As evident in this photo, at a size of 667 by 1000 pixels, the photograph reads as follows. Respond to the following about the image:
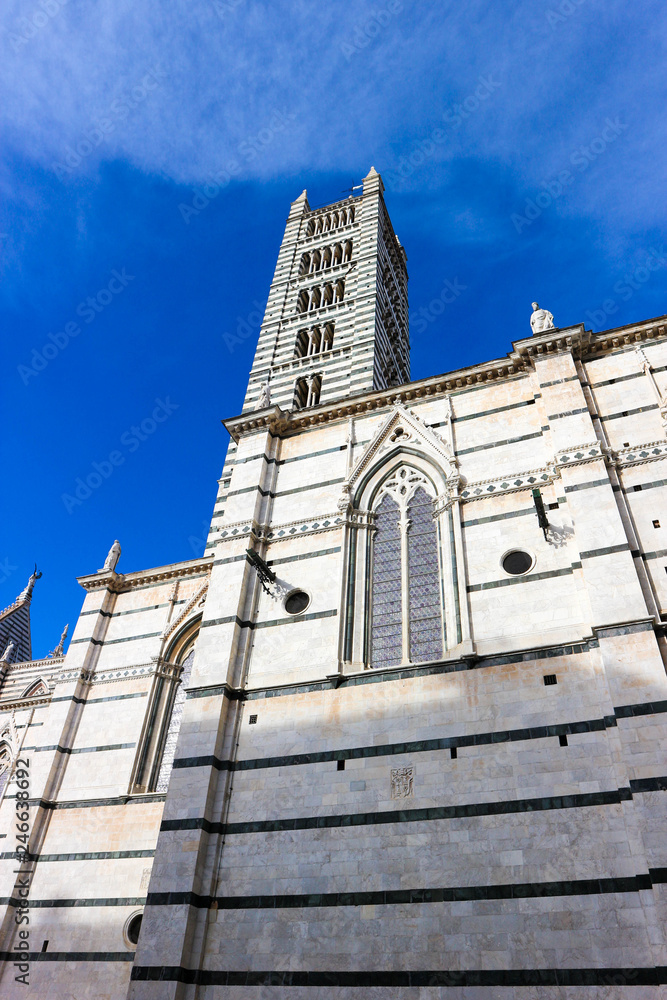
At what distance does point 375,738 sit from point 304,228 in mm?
26796

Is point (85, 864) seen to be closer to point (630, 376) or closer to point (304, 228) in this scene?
point (630, 376)

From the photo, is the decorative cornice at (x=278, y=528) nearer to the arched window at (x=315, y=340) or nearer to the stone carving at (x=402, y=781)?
the stone carving at (x=402, y=781)

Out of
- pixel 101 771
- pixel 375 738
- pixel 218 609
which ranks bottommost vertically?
pixel 375 738

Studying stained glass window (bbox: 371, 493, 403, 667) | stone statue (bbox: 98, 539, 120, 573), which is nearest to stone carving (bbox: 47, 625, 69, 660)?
stone statue (bbox: 98, 539, 120, 573)

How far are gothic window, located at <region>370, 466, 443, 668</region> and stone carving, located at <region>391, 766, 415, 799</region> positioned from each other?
2068 mm

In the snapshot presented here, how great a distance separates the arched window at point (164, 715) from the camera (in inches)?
652

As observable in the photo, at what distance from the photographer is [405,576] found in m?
14.2

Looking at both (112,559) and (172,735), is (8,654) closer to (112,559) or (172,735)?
(112,559)

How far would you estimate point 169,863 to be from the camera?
11.6 meters

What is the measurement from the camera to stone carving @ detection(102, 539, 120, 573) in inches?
807

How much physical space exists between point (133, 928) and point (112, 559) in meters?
9.96

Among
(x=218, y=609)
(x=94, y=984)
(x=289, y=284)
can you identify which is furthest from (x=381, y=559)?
(x=289, y=284)

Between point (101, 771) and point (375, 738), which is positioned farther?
point (101, 771)

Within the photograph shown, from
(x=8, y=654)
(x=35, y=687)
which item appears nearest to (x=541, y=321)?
(x=35, y=687)
